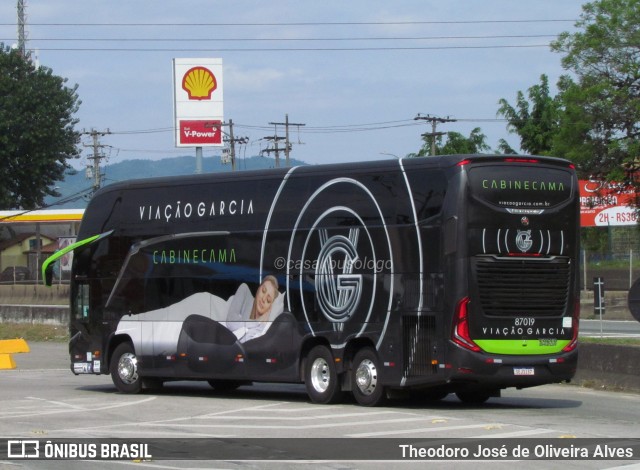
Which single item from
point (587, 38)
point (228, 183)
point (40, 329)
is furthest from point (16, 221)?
point (228, 183)

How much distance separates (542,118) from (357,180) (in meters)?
45.0

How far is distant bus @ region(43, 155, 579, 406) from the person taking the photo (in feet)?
56.1

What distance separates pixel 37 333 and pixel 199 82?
11176 millimetres

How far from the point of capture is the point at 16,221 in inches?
2891

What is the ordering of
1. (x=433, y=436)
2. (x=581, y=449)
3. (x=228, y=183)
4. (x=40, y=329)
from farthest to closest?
1. (x=40, y=329)
2. (x=228, y=183)
3. (x=433, y=436)
4. (x=581, y=449)

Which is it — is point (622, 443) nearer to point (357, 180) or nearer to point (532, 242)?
point (532, 242)

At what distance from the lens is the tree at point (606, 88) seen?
37.8 meters

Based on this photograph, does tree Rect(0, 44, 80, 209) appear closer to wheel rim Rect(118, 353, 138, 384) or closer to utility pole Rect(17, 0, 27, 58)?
utility pole Rect(17, 0, 27, 58)

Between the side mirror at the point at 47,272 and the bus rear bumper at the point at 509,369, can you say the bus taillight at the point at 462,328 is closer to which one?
the bus rear bumper at the point at 509,369

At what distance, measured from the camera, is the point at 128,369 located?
2230cm

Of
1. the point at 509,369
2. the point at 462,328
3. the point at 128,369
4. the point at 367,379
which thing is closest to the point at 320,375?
the point at 367,379

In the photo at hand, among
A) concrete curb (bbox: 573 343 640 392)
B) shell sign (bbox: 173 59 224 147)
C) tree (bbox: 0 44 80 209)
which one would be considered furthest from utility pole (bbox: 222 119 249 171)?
concrete curb (bbox: 573 343 640 392)

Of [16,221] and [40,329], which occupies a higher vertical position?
[16,221]

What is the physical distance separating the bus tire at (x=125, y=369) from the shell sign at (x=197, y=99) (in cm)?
2212
